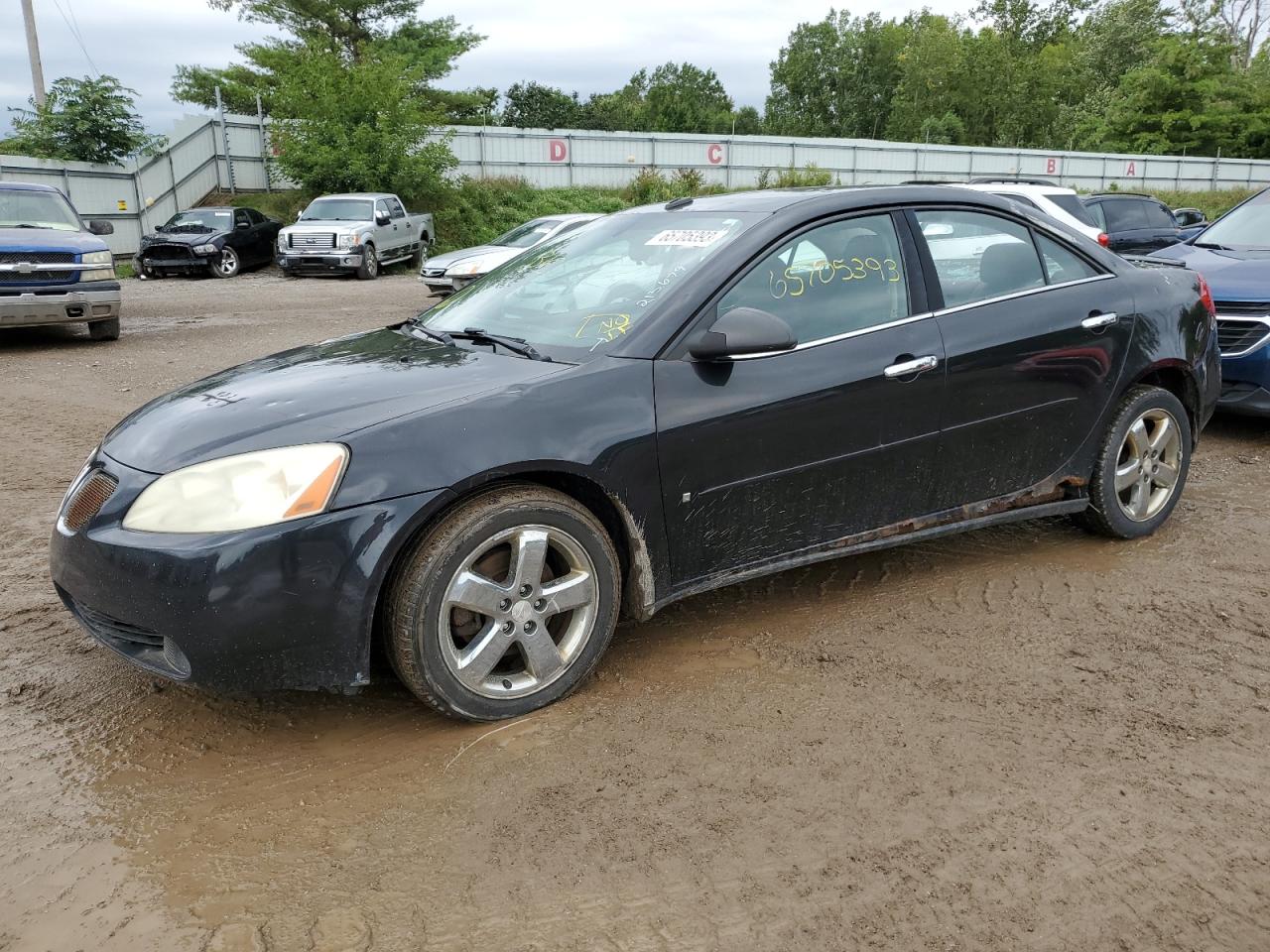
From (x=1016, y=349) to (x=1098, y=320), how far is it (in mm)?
563

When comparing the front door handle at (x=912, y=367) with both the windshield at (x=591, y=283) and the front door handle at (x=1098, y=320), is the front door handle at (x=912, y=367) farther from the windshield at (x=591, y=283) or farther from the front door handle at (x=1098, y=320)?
the front door handle at (x=1098, y=320)

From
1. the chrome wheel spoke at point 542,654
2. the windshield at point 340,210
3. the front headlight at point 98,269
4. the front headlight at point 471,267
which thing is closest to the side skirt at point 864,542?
the chrome wheel spoke at point 542,654

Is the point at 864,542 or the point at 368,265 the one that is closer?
the point at 864,542

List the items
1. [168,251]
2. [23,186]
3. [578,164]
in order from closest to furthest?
[23,186]
[168,251]
[578,164]

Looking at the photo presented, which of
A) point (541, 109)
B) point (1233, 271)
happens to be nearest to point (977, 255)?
point (1233, 271)

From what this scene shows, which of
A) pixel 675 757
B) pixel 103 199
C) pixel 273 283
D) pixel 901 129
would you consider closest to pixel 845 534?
pixel 675 757

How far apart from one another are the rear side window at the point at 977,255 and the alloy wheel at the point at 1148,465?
927 mm

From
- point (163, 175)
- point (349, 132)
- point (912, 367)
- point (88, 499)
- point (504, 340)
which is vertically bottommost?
point (88, 499)

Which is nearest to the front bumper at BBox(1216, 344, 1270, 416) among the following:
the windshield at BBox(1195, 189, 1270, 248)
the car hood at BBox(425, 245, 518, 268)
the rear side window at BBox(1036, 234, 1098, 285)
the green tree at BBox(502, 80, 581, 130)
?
the windshield at BBox(1195, 189, 1270, 248)

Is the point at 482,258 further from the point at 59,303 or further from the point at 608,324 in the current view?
the point at 608,324

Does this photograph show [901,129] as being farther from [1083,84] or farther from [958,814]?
[958,814]

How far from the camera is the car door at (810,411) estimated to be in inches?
136

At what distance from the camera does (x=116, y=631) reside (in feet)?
10.1

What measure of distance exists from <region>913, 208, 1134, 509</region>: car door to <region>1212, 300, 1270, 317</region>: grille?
112 inches
